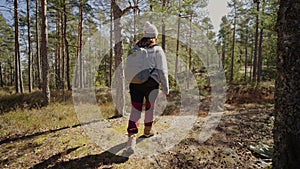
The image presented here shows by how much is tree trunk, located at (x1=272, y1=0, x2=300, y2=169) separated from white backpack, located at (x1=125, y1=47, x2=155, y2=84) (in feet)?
5.67

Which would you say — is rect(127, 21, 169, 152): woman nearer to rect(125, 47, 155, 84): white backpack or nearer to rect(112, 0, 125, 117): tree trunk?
rect(125, 47, 155, 84): white backpack

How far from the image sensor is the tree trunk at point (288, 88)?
178 centimetres

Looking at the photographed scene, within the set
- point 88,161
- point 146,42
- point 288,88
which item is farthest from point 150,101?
point 288,88

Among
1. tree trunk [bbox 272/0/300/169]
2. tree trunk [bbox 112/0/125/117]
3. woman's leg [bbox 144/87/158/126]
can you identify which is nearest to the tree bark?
tree trunk [bbox 112/0/125/117]

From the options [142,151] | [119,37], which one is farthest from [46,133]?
[119,37]

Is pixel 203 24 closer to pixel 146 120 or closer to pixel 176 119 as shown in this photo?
pixel 176 119

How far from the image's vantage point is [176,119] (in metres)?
5.35

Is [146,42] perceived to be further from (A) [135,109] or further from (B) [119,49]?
(B) [119,49]

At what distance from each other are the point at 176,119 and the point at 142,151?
2.22 meters

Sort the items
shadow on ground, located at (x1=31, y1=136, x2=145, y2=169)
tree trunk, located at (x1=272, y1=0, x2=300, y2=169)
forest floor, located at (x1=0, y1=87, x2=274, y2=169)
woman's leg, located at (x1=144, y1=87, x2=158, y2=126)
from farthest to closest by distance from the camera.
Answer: woman's leg, located at (x1=144, y1=87, x2=158, y2=126)
forest floor, located at (x1=0, y1=87, x2=274, y2=169)
shadow on ground, located at (x1=31, y1=136, x2=145, y2=169)
tree trunk, located at (x1=272, y1=0, x2=300, y2=169)

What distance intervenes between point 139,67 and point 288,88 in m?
1.91

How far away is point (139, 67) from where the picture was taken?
10.0 feet

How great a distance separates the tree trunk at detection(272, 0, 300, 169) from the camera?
178 cm

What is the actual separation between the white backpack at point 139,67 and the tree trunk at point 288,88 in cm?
173
